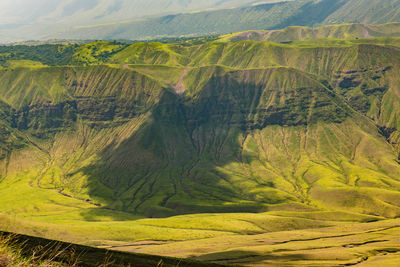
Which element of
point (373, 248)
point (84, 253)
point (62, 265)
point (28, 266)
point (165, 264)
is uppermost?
point (28, 266)

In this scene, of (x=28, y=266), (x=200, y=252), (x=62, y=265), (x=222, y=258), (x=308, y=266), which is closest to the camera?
(x=28, y=266)

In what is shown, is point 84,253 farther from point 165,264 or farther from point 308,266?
point 308,266

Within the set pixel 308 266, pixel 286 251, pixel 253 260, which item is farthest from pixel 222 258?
pixel 308 266

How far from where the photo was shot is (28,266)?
44.7 feet

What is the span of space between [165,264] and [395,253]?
184045 mm

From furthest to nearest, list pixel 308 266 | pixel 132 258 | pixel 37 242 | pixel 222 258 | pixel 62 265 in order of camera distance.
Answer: pixel 222 258
pixel 308 266
pixel 132 258
pixel 37 242
pixel 62 265

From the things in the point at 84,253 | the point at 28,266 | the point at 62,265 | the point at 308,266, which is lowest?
the point at 308,266

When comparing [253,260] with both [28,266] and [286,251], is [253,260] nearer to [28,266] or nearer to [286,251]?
[286,251]

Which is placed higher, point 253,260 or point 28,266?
point 28,266

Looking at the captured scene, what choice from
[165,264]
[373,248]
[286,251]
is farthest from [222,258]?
[165,264]

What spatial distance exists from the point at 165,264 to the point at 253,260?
6142 inches

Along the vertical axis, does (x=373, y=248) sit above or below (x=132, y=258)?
below

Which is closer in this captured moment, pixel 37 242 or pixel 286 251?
pixel 37 242

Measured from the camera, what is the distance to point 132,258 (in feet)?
81.6
